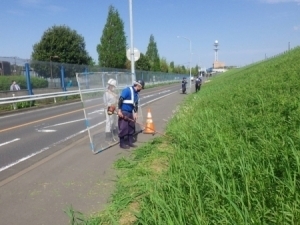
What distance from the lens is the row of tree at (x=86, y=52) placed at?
45.9 metres

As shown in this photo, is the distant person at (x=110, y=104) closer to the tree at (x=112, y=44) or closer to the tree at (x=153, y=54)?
the tree at (x=112, y=44)

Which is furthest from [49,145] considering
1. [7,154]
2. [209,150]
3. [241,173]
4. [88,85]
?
[241,173]

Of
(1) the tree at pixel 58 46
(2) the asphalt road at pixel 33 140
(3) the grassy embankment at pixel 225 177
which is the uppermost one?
(1) the tree at pixel 58 46

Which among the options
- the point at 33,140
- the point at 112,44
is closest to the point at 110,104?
the point at 33,140

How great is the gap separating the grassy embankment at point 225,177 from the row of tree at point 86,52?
4322 cm

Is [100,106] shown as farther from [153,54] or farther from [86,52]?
[153,54]

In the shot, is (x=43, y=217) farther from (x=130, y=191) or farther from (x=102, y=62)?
(x=102, y=62)

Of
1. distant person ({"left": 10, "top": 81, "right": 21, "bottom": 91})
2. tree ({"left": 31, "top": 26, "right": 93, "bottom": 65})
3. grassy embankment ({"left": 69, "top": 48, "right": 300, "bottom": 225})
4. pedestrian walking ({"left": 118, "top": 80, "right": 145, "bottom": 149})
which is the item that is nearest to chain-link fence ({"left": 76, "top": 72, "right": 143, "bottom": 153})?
pedestrian walking ({"left": 118, "top": 80, "right": 145, "bottom": 149})

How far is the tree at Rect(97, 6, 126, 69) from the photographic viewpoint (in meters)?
60.3

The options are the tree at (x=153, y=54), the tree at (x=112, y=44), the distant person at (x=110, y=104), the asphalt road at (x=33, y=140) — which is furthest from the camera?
the tree at (x=153, y=54)

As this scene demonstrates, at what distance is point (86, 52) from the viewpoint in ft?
164

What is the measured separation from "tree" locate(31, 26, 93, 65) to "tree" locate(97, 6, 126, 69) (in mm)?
13094

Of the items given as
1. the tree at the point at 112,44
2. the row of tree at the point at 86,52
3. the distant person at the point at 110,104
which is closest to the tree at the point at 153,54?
the row of tree at the point at 86,52

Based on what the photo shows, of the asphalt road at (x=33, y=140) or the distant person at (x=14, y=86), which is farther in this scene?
the distant person at (x=14, y=86)
